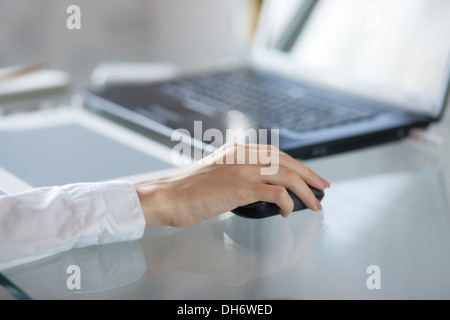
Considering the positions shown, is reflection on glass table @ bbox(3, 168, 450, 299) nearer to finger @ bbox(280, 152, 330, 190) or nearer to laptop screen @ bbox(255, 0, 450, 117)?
finger @ bbox(280, 152, 330, 190)

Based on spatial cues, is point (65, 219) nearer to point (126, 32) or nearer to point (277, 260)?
point (277, 260)

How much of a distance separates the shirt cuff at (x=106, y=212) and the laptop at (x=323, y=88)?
9.4 inches

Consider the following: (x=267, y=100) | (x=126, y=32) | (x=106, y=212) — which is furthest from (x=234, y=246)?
(x=126, y=32)

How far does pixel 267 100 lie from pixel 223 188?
458mm

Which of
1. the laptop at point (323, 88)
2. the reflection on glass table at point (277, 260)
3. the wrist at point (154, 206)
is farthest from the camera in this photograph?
the laptop at point (323, 88)

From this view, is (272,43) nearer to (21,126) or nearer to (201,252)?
(21,126)

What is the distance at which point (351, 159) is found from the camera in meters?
0.98

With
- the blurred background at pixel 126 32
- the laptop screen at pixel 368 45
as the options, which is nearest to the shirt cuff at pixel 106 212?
the laptop screen at pixel 368 45

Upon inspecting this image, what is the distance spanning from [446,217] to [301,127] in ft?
0.94

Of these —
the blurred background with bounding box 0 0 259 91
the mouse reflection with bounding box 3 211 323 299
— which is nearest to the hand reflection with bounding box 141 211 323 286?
the mouse reflection with bounding box 3 211 323 299

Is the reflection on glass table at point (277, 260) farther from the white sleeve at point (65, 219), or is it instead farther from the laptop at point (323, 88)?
the laptop at point (323, 88)

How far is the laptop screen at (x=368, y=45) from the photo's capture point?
1.06 metres

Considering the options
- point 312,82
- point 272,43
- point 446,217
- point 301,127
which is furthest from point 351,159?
point 272,43

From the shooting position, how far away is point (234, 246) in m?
0.70
